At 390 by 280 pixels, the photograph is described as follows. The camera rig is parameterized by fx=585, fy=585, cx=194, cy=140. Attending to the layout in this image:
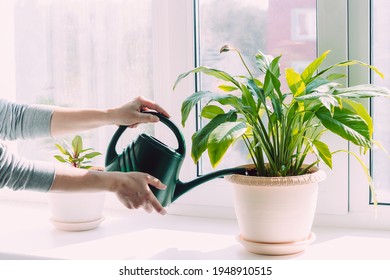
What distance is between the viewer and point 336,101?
1.30m

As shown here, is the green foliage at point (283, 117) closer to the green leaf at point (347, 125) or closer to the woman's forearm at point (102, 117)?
the green leaf at point (347, 125)

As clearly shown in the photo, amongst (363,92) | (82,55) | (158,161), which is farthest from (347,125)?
(82,55)

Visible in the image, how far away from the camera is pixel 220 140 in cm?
126

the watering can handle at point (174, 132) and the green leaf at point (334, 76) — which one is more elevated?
the green leaf at point (334, 76)

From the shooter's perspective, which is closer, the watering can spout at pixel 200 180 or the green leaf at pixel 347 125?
the green leaf at pixel 347 125

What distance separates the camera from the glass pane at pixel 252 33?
167 cm

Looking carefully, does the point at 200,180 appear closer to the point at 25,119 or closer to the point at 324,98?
the point at 324,98

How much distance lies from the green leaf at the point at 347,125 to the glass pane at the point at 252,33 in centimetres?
40

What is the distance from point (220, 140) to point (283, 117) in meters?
0.20

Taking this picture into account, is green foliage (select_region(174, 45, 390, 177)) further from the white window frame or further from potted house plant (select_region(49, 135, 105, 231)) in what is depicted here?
potted house plant (select_region(49, 135, 105, 231))

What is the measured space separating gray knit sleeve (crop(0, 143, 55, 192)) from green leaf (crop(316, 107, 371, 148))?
0.62m

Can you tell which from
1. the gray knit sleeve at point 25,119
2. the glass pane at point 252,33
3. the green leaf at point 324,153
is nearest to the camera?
the green leaf at point 324,153

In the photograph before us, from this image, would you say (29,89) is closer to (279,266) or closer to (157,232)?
(157,232)

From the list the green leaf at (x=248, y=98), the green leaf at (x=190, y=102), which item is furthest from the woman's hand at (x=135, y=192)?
the green leaf at (x=248, y=98)
